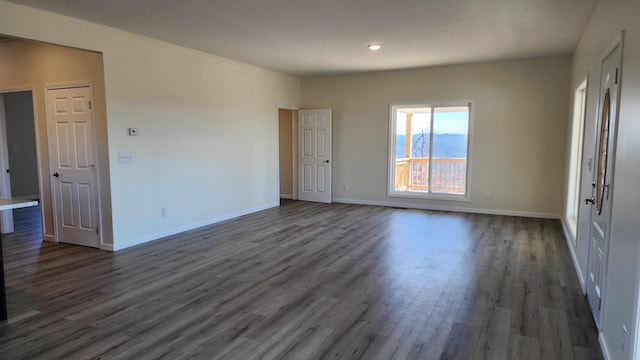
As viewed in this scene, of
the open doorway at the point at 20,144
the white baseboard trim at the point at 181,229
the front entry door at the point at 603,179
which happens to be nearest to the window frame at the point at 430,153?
the white baseboard trim at the point at 181,229

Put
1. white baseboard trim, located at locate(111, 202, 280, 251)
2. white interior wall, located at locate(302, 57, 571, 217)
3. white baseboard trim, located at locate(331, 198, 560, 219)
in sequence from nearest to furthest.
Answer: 1. white baseboard trim, located at locate(111, 202, 280, 251)
2. white interior wall, located at locate(302, 57, 571, 217)
3. white baseboard trim, located at locate(331, 198, 560, 219)

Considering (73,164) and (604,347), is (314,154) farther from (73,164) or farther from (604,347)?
(604,347)

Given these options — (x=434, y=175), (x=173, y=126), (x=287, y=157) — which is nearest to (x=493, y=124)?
(x=434, y=175)

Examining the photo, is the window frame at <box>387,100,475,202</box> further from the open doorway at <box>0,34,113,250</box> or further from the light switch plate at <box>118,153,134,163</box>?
the open doorway at <box>0,34,113,250</box>

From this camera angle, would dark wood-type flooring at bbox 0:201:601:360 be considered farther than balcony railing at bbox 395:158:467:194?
No

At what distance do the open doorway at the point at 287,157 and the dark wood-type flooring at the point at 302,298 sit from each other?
3.47 metres

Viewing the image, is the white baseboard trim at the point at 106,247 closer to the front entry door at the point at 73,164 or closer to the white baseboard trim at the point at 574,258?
the front entry door at the point at 73,164

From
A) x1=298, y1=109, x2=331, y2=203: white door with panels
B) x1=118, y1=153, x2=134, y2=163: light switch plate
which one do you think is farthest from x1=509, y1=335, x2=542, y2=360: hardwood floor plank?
x1=298, y1=109, x2=331, y2=203: white door with panels

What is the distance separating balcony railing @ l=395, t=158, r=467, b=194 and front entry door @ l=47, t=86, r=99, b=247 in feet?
18.1

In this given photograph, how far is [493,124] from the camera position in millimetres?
7074

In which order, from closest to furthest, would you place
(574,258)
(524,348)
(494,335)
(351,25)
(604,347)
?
1. (604,347)
2. (524,348)
3. (494,335)
4. (574,258)
5. (351,25)

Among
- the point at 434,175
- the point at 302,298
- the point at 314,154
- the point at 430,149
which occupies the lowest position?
the point at 302,298

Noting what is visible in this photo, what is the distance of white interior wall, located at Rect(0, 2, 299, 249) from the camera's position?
15.7 feet

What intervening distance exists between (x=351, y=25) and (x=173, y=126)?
114 inches
